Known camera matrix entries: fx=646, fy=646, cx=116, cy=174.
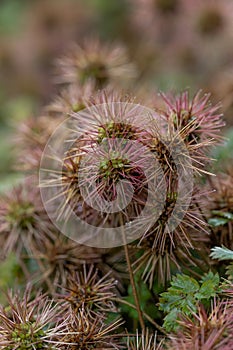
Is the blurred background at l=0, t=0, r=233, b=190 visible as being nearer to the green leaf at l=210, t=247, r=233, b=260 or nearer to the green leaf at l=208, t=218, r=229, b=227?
the green leaf at l=208, t=218, r=229, b=227

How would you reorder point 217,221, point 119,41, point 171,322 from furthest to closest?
point 119,41
point 217,221
point 171,322

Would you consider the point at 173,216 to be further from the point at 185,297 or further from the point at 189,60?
the point at 189,60

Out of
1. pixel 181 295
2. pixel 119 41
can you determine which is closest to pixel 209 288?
pixel 181 295

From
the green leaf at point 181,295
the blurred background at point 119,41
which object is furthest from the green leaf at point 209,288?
the blurred background at point 119,41

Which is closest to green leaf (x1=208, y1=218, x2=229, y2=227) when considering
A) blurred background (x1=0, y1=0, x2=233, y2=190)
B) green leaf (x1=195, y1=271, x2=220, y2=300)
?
green leaf (x1=195, y1=271, x2=220, y2=300)

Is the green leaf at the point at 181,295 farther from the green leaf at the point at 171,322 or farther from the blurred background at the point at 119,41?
the blurred background at the point at 119,41

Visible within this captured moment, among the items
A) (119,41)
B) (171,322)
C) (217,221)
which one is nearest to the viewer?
(171,322)

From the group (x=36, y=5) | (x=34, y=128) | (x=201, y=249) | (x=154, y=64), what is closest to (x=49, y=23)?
(x=36, y=5)

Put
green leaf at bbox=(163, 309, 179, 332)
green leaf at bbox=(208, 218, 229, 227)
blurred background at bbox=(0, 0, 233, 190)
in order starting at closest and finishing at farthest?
green leaf at bbox=(163, 309, 179, 332), green leaf at bbox=(208, 218, 229, 227), blurred background at bbox=(0, 0, 233, 190)

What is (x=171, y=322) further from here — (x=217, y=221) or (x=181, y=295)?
(x=217, y=221)
